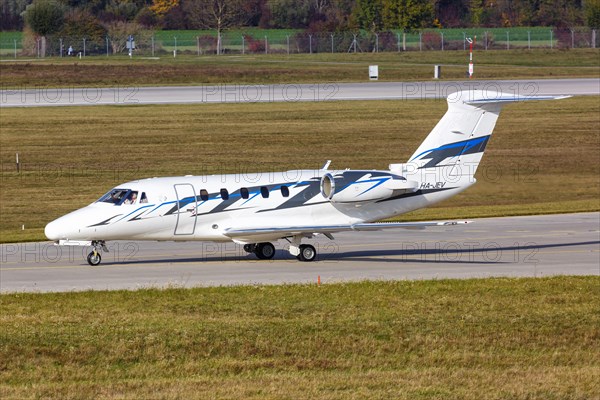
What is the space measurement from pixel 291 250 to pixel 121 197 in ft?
16.3

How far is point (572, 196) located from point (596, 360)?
30437mm

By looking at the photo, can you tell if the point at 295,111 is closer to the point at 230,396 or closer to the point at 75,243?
the point at 75,243

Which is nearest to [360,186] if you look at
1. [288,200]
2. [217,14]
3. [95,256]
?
[288,200]

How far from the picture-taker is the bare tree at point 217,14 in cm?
12269

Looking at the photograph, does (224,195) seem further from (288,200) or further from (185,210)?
(288,200)

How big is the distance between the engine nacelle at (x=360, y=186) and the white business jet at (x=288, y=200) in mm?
28

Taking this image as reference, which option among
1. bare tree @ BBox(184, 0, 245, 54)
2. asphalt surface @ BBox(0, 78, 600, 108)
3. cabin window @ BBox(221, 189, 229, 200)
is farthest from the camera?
bare tree @ BBox(184, 0, 245, 54)

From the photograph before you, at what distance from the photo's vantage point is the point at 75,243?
28.2m

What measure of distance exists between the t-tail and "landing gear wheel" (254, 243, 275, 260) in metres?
4.18

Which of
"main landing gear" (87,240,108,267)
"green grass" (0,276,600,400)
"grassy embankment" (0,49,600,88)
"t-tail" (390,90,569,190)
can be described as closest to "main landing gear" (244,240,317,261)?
"t-tail" (390,90,569,190)

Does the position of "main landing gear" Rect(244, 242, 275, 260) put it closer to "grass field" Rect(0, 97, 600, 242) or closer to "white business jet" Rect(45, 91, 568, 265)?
"white business jet" Rect(45, 91, 568, 265)

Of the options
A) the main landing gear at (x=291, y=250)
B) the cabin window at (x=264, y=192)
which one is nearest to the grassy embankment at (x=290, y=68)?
the main landing gear at (x=291, y=250)

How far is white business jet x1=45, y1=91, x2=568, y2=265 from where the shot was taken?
28.7 meters

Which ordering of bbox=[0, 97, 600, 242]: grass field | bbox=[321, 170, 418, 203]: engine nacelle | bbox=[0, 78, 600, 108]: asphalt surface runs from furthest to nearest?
1. bbox=[0, 78, 600, 108]: asphalt surface
2. bbox=[0, 97, 600, 242]: grass field
3. bbox=[321, 170, 418, 203]: engine nacelle
